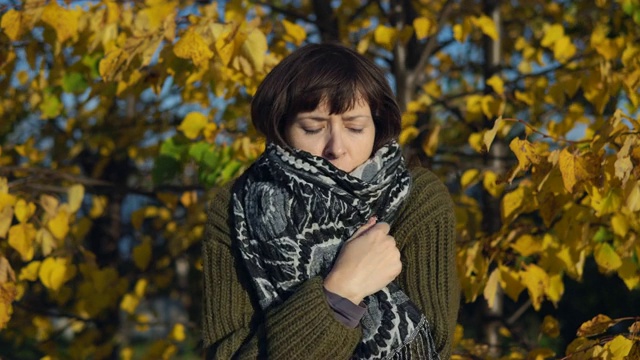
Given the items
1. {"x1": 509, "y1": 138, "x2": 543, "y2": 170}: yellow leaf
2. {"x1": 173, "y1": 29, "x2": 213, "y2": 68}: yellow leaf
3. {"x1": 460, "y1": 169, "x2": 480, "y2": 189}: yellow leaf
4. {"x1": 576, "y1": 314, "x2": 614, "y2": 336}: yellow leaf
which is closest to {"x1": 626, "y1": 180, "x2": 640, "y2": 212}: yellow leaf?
{"x1": 509, "y1": 138, "x2": 543, "y2": 170}: yellow leaf

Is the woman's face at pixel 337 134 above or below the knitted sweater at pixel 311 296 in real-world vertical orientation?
above

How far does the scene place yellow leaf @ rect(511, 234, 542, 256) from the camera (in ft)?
8.58

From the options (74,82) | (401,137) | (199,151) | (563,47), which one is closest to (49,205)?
(74,82)

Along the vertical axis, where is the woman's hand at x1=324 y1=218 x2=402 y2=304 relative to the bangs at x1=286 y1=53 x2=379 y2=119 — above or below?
below

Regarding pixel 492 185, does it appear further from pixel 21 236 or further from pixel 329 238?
pixel 21 236

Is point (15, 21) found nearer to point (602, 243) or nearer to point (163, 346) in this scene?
point (163, 346)

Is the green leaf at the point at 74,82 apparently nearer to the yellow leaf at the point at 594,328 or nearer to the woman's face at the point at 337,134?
the woman's face at the point at 337,134

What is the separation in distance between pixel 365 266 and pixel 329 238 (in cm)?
13

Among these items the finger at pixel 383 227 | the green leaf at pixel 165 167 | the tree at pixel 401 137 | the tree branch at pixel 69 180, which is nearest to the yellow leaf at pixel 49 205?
the tree at pixel 401 137

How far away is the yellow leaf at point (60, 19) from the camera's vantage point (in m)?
2.73

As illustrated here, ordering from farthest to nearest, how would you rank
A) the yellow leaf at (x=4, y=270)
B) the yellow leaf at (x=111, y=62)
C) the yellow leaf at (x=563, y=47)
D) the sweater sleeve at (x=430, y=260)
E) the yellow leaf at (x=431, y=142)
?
the yellow leaf at (x=563, y=47) → the yellow leaf at (x=431, y=142) → the yellow leaf at (x=4, y=270) → the yellow leaf at (x=111, y=62) → the sweater sleeve at (x=430, y=260)

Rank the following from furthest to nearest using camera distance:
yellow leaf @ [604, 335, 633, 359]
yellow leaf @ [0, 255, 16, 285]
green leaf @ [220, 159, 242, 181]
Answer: green leaf @ [220, 159, 242, 181]
yellow leaf @ [0, 255, 16, 285]
yellow leaf @ [604, 335, 633, 359]

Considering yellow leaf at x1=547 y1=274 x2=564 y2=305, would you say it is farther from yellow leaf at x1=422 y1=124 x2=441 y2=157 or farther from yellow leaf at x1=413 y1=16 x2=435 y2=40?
yellow leaf at x1=413 y1=16 x2=435 y2=40

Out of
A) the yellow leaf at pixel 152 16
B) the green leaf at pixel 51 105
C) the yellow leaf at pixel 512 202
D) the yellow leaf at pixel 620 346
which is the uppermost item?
the yellow leaf at pixel 152 16
